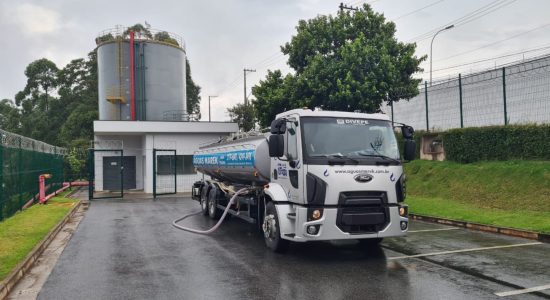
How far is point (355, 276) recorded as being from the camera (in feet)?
23.3

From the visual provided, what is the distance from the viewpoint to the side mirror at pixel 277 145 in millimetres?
8375

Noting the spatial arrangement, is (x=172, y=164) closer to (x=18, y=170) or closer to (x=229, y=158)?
(x=18, y=170)

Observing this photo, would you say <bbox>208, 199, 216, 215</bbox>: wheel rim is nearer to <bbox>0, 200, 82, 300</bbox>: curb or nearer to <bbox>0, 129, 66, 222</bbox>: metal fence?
<bbox>0, 200, 82, 300</bbox>: curb

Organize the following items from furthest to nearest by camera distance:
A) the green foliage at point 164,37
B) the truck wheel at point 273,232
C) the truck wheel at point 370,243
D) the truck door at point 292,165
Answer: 1. the green foliage at point 164,37
2. the truck wheel at point 370,243
3. the truck wheel at point 273,232
4. the truck door at point 292,165

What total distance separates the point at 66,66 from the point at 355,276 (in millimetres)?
60840

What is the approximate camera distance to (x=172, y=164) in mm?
27328

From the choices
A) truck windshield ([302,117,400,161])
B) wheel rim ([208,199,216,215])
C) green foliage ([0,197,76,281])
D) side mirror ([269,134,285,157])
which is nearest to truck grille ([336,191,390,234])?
truck windshield ([302,117,400,161])

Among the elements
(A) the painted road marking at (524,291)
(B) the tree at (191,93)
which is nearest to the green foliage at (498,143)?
(A) the painted road marking at (524,291)

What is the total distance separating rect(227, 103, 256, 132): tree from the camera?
44662mm

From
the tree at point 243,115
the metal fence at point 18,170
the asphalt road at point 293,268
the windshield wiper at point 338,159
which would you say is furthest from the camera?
the tree at point 243,115

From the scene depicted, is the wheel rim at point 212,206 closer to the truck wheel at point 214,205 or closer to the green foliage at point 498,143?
the truck wheel at point 214,205

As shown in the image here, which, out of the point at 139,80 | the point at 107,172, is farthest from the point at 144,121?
the point at 139,80

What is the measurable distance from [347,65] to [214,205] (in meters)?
7.97

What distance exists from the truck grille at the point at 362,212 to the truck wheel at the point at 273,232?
1.35 meters
